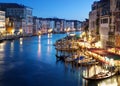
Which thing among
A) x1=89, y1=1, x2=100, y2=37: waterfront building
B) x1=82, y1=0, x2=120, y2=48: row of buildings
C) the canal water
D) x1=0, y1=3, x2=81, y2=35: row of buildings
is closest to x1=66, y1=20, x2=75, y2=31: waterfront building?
x1=0, y1=3, x2=81, y2=35: row of buildings

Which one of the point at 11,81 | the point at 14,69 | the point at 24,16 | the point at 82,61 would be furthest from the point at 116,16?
the point at 24,16

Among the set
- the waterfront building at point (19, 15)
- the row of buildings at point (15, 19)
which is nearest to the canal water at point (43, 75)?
the row of buildings at point (15, 19)

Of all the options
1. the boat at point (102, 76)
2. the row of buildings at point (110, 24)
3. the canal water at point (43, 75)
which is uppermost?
the row of buildings at point (110, 24)

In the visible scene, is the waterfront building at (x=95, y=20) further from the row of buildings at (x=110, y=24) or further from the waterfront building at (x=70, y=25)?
the waterfront building at (x=70, y=25)

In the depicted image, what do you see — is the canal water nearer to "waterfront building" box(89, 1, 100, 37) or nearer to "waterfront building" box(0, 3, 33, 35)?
"waterfront building" box(89, 1, 100, 37)

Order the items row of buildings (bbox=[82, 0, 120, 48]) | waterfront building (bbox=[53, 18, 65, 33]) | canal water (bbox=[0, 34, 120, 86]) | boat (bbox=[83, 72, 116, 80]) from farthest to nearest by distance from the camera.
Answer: waterfront building (bbox=[53, 18, 65, 33]), row of buildings (bbox=[82, 0, 120, 48]), canal water (bbox=[0, 34, 120, 86]), boat (bbox=[83, 72, 116, 80])

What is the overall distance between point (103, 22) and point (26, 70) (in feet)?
40.5

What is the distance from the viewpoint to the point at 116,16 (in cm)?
3039

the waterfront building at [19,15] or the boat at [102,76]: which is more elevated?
the waterfront building at [19,15]

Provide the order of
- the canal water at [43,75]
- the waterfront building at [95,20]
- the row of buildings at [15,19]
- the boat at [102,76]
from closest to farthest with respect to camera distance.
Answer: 1. the boat at [102,76]
2. the canal water at [43,75]
3. the waterfront building at [95,20]
4. the row of buildings at [15,19]

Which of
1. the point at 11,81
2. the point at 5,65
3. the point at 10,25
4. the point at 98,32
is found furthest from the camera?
the point at 10,25

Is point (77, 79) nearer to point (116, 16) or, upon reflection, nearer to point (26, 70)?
point (26, 70)

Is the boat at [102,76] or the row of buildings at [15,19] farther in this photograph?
the row of buildings at [15,19]

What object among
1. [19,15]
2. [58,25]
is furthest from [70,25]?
[19,15]
